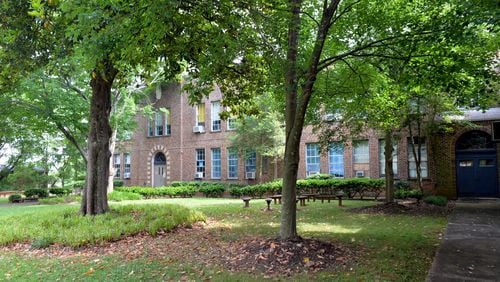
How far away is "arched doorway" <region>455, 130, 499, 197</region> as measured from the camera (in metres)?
18.4

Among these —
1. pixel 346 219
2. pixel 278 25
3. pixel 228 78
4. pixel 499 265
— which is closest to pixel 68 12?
pixel 278 25

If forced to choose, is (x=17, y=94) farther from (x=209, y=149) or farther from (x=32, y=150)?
(x=209, y=149)

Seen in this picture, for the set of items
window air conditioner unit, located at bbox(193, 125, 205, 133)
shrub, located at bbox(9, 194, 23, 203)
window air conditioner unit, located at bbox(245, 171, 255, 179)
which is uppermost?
window air conditioner unit, located at bbox(193, 125, 205, 133)

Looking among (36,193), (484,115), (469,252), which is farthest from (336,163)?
(36,193)

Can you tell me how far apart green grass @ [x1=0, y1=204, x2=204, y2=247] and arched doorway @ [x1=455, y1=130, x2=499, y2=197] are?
46.4 ft

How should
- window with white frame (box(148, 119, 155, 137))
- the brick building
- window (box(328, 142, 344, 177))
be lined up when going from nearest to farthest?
the brick building, window (box(328, 142, 344, 177)), window with white frame (box(148, 119, 155, 137))

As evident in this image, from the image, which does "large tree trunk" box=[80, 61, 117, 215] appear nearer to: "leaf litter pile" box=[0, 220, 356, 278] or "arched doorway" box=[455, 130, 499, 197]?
"leaf litter pile" box=[0, 220, 356, 278]

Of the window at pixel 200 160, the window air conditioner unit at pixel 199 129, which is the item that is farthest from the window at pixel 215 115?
the window at pixel 200 160

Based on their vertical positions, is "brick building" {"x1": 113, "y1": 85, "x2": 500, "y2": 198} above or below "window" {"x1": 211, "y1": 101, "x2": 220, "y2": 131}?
below

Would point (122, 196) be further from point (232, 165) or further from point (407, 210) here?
point (407, 210)

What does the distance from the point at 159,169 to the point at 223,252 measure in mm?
26093

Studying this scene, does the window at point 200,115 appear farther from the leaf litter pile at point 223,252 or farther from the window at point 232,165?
the leaf litter pile at point 223,252

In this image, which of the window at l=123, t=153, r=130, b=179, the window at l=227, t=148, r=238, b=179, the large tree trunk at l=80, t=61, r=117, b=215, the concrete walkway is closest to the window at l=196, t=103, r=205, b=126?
the window at l=227, t=148, r=238, b=179

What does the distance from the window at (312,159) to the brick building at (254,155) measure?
0.06 meters
